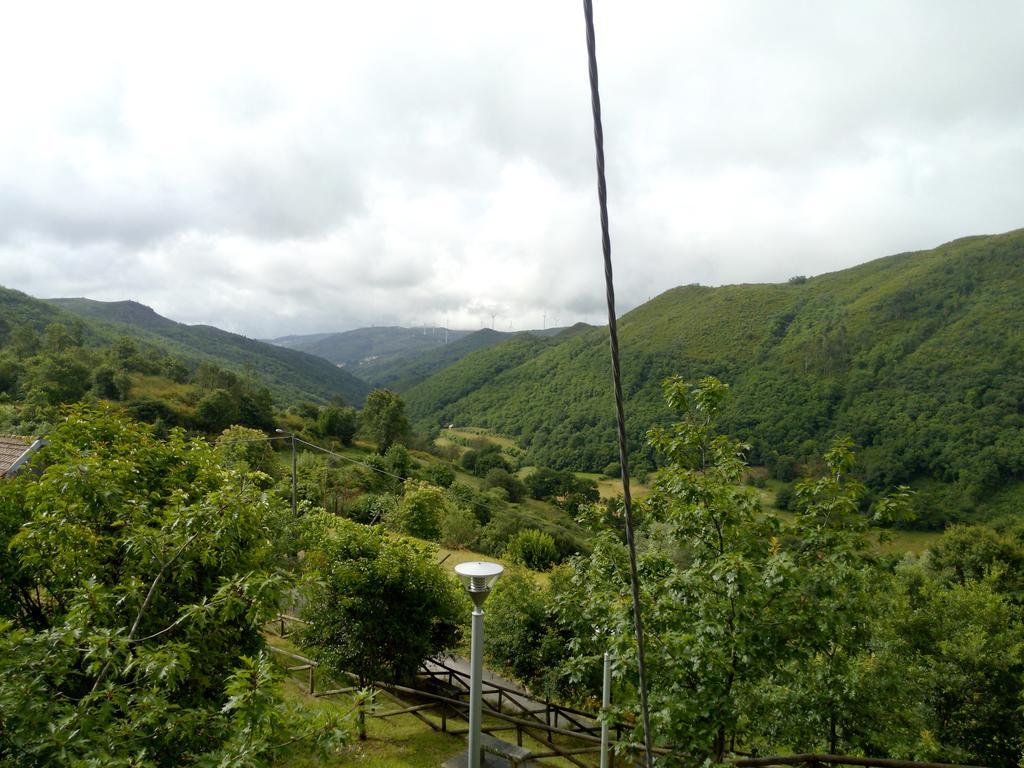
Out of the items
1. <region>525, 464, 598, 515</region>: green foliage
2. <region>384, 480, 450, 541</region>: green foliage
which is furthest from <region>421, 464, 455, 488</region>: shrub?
<region>525, 464, 598, 515</region>: green foliage

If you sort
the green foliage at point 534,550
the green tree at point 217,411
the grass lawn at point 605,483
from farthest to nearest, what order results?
the grass lawn at point 605,483 < the green tree at point 217,411 < the green foliage at point 534,550

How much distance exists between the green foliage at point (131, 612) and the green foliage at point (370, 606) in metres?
4.27

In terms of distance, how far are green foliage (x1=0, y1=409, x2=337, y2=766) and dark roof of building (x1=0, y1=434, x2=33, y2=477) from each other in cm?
1108

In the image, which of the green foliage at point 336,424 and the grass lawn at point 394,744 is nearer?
the grass lawn at point 394,744

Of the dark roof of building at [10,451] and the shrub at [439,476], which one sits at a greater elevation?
the dark roof of building at [10,451]

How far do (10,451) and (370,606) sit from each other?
42.5 ft

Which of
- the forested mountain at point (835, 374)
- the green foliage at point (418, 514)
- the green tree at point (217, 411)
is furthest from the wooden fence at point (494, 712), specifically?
the forested mountain at point (835, 374)

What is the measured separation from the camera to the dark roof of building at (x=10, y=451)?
13.9m

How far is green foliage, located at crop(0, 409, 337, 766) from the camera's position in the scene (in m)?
3.33

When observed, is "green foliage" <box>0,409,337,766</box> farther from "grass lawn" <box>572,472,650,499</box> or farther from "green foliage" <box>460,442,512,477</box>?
"grass lawn" <box>572,472,650,499</box>

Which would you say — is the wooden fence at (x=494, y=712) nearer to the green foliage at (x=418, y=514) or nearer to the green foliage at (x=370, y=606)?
the green foliage at (x=370, y=606)

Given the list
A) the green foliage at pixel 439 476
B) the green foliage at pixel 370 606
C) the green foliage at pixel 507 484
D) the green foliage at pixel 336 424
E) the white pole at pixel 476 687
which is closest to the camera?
the white pole at pixel 476 687

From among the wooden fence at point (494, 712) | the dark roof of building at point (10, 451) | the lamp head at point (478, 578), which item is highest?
the dark roof of building at point (10, 451)

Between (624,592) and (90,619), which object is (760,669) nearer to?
(624,592)
